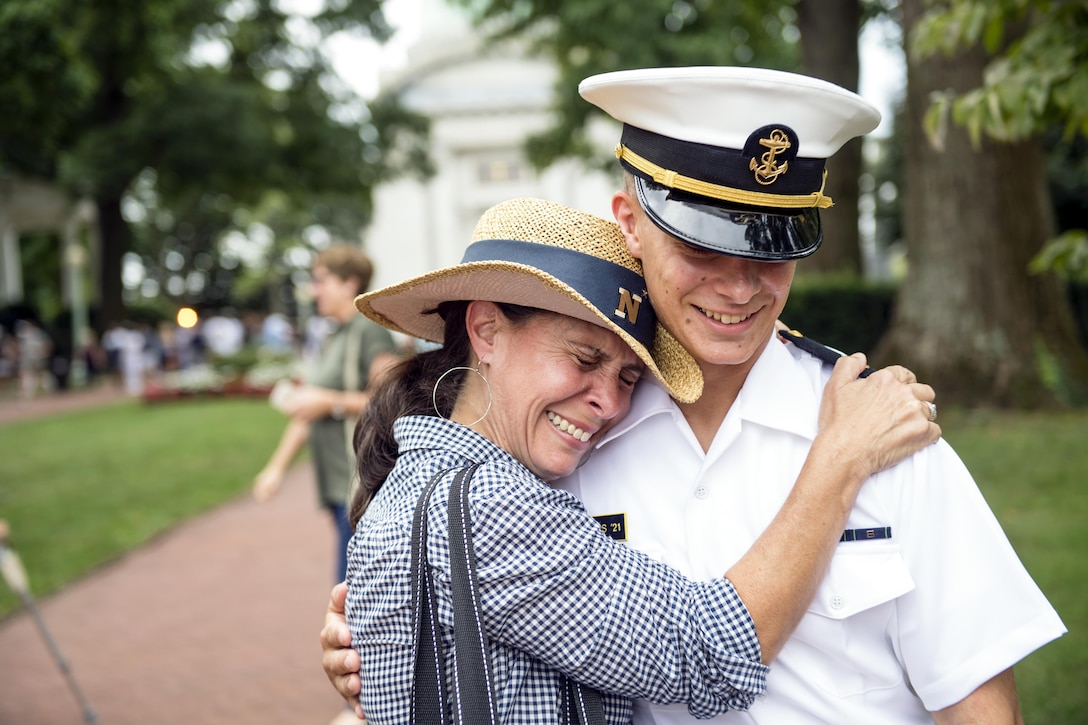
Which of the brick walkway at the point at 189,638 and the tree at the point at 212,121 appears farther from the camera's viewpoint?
the tree at the point at 212,121

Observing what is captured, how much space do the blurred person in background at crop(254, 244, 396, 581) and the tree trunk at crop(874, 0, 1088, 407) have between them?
23.2ft

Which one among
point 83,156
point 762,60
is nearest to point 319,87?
point 83,156

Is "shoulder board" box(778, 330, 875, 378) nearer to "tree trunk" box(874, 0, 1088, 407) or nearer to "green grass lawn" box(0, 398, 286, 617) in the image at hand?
"green grass lawn" box(0, 398, 286, 617)

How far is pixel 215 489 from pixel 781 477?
10.8 meters

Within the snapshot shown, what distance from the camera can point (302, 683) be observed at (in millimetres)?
5723

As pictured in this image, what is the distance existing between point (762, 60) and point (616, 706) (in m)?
20.1

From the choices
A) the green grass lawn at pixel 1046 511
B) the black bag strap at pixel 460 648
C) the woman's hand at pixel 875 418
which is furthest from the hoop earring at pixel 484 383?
the green grass lawn at pixel 1046 511

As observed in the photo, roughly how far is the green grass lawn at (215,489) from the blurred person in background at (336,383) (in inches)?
134

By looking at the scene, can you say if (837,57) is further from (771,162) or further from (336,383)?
(771,162)

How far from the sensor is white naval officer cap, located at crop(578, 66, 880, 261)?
1.87m

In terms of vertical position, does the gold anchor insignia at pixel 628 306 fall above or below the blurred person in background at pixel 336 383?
above

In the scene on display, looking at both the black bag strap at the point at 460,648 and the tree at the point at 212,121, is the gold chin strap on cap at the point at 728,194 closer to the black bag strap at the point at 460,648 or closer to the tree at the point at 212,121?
the black bag strap at the point at 460,648

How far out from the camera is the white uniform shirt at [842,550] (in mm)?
1831

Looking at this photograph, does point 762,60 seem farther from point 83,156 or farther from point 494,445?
point 494,445
